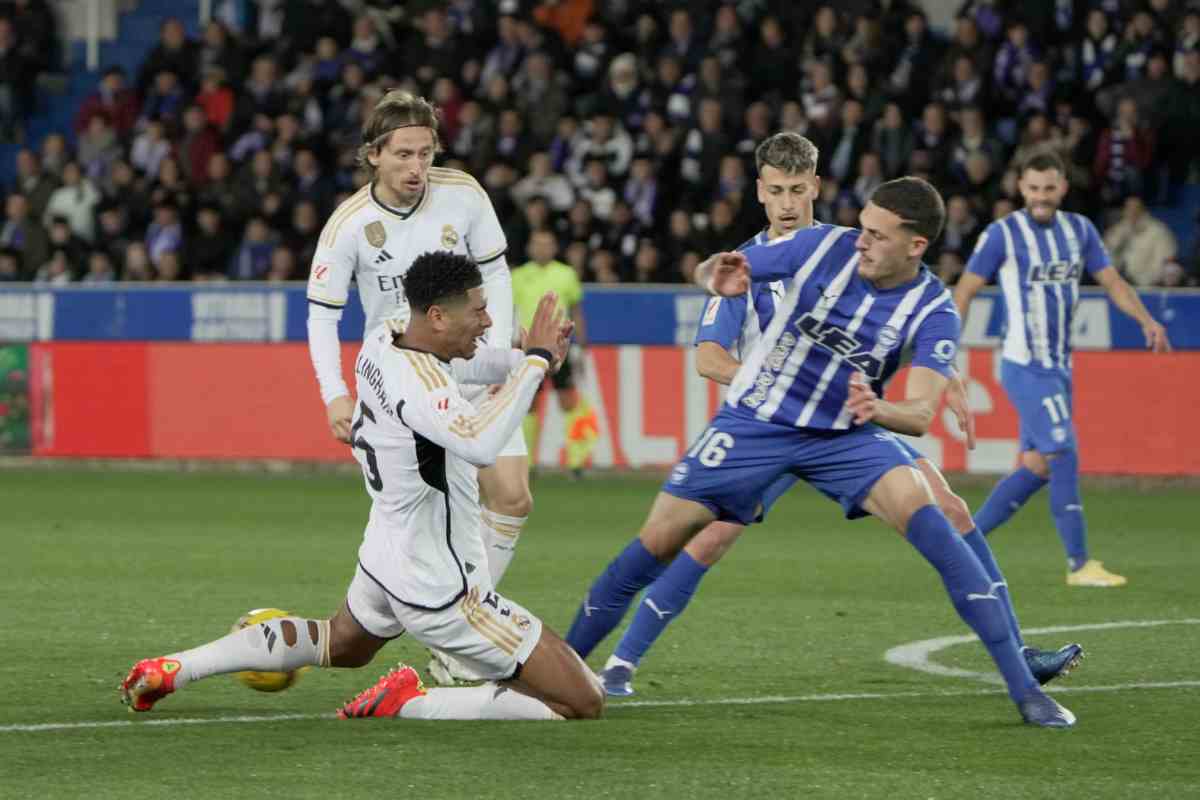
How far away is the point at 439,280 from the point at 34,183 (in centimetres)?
1619

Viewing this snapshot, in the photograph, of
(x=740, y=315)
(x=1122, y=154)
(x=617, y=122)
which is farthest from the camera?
(x=617, y=122)

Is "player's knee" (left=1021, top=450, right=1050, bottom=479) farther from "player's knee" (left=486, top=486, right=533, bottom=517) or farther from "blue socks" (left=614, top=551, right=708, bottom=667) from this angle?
"blue socks" (left=614, top=551, right=708, bottom=667)

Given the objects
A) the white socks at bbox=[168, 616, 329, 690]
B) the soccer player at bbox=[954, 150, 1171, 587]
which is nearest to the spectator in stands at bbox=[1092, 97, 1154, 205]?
the soccer player at bbox=[954, 150, 1171, 587]

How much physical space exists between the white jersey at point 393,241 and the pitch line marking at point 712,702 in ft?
5.35

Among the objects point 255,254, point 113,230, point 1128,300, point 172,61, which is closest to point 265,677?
point 1128,300

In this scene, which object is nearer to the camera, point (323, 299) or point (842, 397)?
point (842, 397)

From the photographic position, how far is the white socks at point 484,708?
6.93 meters

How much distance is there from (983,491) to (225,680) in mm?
9704

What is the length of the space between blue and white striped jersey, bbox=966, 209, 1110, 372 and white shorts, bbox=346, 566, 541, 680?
503cm

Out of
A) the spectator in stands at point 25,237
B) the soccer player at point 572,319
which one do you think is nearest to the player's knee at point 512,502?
the soccer player at point 572,319

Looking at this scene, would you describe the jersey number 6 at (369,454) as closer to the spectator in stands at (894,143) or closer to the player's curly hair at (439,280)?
the player's curly hair at (439,280)

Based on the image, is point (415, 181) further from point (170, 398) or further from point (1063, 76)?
point (1063, 76)

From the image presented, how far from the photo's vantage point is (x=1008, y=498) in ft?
36.3

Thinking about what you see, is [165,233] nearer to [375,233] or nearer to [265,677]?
[375,233]
